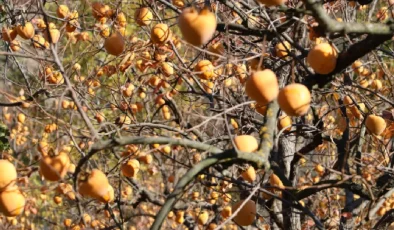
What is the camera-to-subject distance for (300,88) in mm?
1767

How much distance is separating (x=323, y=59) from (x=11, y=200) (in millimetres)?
1058

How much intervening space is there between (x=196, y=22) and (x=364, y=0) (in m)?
0.72

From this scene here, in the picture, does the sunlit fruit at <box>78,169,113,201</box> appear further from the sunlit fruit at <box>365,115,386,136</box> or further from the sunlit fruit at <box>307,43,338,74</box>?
the sunlit fruit at <box>365,115,386,136</box>

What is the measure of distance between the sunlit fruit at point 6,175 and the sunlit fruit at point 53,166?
0.41ft

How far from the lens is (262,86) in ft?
5.60

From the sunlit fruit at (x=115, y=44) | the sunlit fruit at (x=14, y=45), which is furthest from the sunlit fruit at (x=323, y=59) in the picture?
the sunlit fruit at (x=14, y=45)

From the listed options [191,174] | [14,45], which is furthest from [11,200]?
[14,45]

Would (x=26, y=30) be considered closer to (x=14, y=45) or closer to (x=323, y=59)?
(x=14, y=45)

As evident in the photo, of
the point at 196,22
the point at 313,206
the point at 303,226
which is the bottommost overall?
the point at 196,22

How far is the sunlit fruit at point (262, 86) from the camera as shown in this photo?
1709 mm

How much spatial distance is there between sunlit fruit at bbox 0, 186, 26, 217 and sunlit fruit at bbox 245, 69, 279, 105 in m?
0.76

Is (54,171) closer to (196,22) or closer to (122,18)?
(196,22)

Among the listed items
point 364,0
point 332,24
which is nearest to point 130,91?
point 364,0

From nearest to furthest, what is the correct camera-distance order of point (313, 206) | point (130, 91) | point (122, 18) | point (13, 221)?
point (122, 18), point (130, 91), point (313, 206), point (13, 221)
